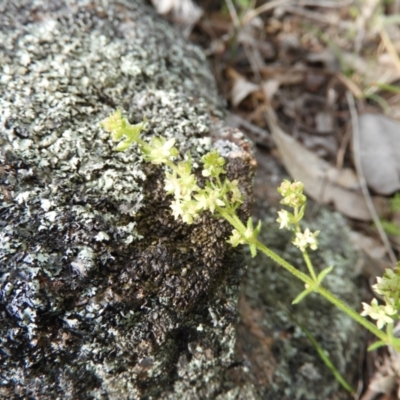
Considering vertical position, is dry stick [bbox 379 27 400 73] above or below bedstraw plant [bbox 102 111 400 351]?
above

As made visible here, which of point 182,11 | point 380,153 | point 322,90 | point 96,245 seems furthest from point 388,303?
point 182,11

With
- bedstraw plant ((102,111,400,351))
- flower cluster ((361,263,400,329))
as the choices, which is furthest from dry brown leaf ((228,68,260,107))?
flower cluster ((361,263,400,329))

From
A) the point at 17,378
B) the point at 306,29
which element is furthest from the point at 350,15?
the point at 17,378

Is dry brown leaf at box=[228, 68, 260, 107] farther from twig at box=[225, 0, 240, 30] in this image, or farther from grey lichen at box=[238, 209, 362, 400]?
grey lichen at box=[238, 209, 362, 400]

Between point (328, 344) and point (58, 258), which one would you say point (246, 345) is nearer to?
point (328, 344)

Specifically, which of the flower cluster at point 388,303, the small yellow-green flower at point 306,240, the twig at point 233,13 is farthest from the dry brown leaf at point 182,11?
the flower cluster at point 388,303

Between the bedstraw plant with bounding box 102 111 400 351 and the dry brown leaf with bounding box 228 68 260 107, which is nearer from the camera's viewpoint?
the bedstraw plant with bounding box 102 111 400 351

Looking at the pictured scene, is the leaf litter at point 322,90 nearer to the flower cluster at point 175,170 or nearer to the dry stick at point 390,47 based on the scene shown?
the dry stick at point 390,47
